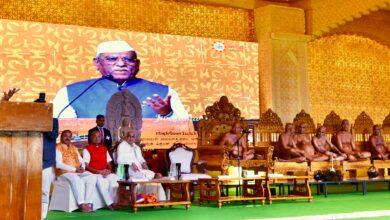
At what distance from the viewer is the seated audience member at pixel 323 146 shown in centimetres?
1000

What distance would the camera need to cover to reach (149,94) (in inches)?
444

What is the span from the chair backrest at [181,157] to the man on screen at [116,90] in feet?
8.65

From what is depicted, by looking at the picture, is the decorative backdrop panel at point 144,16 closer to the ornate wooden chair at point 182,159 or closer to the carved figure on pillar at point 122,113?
the carved figure on pillar at point 122,113

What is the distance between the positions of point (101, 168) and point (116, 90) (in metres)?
3.82

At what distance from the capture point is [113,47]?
Result: 1099 cm

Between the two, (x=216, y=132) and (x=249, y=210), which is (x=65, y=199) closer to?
(x=249, y=210)

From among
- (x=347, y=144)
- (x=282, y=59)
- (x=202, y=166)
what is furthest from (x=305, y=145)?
(x=282, y=59)

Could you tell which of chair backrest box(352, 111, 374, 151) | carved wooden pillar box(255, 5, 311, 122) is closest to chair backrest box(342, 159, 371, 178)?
chair backrest box(352, 111, 374, 151)

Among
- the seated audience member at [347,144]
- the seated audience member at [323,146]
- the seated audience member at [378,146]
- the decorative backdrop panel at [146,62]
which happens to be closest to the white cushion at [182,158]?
the seated audience member at [323,146]

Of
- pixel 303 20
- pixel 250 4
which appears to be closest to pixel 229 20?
pixel 250 4

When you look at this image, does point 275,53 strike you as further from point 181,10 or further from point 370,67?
point 370,67

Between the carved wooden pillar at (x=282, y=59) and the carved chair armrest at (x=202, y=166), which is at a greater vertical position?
the carved wooden pillar at (x=282, y=59)

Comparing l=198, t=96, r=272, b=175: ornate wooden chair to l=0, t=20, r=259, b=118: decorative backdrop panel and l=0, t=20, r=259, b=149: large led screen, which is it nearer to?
l=0, t=20, r=259, b=149: large led screen

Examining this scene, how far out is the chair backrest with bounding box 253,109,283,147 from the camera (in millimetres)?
10242
